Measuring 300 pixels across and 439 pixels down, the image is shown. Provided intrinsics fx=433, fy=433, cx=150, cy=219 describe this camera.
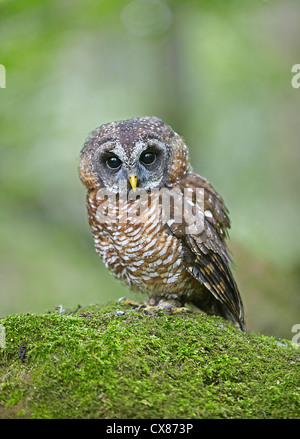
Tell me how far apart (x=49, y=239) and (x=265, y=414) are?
5942 mm

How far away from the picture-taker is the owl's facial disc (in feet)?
12.0

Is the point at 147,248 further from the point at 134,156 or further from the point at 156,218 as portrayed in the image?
the point at 134,156

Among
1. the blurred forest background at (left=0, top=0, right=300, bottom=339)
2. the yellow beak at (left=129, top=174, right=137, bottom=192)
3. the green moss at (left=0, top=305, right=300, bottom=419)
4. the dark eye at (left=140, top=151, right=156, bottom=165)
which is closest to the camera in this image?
the green moss at (left=0, top=305, right=300, bottom=419)

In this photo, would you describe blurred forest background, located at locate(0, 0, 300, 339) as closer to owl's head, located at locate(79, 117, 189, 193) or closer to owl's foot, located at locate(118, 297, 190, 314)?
owl's head, located at locate(79, 117, 189, 193)

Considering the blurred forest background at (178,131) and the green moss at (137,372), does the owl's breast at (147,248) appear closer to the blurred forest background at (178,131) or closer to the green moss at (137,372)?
the green moss at (137,372)

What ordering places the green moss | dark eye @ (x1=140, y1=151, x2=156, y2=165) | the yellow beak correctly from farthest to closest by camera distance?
dark eye @ (x1=140, y1=151, x2=156, y2=165)
the yellow beak
the green moss

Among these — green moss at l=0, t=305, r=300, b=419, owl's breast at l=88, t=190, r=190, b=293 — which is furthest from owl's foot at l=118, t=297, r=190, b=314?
green moss at l=0, t=305, r=300, b=419

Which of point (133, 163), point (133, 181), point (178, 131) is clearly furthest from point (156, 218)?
point (178, 131)

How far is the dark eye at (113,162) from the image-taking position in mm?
3835

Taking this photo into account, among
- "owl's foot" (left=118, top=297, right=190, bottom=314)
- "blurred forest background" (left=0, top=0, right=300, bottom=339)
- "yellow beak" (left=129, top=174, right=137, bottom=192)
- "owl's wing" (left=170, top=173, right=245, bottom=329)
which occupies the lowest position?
"owl's foot" (left=118, top=297, right=190, bottom=314)

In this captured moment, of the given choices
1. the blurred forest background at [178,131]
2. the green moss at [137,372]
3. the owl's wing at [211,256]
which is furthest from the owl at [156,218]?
the blurred forest background at [178,131]

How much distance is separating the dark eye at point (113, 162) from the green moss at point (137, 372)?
4.67 feet
